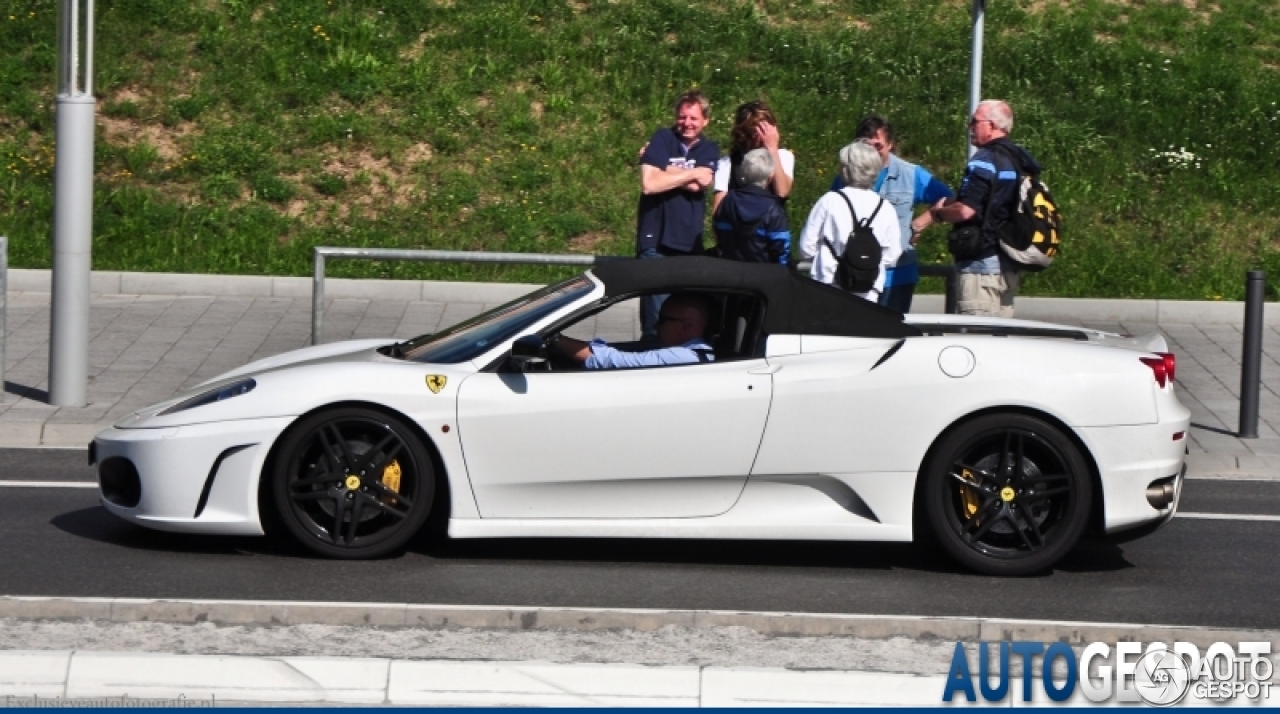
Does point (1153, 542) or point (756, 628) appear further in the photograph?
point (1153, 542)

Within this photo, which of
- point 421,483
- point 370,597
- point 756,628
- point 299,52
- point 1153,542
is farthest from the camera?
Answer: point 299,52

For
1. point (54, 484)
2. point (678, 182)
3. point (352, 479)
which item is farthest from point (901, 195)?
point (54, 484)

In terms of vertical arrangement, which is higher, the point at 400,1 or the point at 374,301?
the point at 400,1

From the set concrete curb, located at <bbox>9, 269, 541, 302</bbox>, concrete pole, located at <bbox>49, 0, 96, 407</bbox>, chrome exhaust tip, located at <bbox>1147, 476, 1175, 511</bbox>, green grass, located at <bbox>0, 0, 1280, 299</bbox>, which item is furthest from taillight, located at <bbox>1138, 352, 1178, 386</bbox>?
green grass, located at <bbox>0, 0, 1280, 299</bbox>

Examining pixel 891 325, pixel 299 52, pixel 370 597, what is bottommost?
pixel 370 597

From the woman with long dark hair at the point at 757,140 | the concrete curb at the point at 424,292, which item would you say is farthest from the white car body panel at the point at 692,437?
the concrete curb at the point at 424,292

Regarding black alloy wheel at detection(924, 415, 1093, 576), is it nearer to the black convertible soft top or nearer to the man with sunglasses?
the black convertible soft top

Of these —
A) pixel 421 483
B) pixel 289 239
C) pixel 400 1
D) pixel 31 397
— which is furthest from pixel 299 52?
pixel 421 483

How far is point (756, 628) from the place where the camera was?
5883 millimetres

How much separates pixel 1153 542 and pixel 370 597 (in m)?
3.58

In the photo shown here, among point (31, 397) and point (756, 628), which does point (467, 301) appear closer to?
point (31, 397)

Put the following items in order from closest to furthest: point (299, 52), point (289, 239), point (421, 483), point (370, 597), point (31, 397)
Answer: point (370, 597) < point (421, 483) < point (31, 397) < point (289, 239) < point (299, 52)

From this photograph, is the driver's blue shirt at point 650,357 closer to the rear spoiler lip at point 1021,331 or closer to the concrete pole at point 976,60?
the rear spoiler lip at point 1021,331

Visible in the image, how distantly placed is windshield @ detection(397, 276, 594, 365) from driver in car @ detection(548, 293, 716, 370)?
0.16 meters
